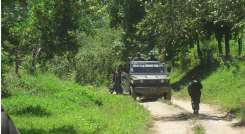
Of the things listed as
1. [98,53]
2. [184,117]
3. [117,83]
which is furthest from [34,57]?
[184,117]

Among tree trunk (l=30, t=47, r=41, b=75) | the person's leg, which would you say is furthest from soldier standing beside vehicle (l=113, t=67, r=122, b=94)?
the person's leg

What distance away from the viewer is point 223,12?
21.7 meters

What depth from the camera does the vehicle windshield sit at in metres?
33.1

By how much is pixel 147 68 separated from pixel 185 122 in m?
12.6

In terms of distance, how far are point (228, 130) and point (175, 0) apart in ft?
18.7

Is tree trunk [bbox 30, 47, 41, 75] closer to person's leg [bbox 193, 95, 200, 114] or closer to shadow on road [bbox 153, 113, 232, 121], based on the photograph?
shadow on road [bbox 153, 113, 232, 121]

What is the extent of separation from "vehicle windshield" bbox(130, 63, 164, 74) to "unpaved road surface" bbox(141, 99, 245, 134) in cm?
584

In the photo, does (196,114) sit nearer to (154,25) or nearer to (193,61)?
(154,25)

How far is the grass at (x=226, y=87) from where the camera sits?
93.9ft

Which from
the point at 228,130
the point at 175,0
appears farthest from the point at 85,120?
the point at 175,0

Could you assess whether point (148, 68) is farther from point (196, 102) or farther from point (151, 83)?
point (196, 102)

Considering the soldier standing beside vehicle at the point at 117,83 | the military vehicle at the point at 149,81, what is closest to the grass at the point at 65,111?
the military vehicle at the point at 149,81

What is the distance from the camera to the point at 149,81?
105 feet

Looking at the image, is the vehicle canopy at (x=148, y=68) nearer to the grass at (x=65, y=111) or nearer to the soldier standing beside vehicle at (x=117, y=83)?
the soldier standing beside vehicle at (x=117, y=83)
